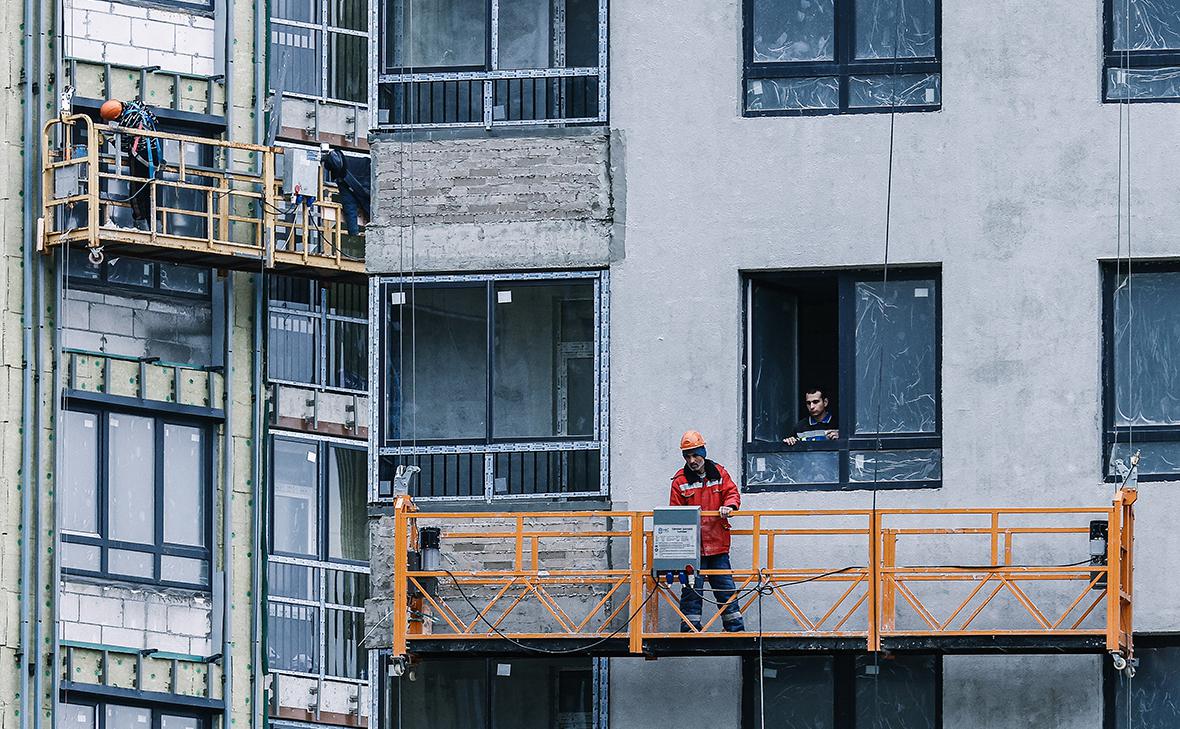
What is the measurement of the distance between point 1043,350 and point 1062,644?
312 centimetres

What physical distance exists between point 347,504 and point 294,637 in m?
2.27

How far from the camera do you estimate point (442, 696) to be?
44.2 m

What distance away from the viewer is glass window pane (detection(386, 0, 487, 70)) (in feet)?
148

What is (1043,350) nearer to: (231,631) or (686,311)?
(686,311)

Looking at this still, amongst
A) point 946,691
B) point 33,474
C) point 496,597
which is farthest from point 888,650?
point 33,474

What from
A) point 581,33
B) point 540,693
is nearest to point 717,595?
point 540,693

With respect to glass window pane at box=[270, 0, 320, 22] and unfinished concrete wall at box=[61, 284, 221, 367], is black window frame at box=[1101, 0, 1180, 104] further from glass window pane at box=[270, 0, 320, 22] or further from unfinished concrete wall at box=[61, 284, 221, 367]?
glass window pane at box=[270, 0, 320, 22]

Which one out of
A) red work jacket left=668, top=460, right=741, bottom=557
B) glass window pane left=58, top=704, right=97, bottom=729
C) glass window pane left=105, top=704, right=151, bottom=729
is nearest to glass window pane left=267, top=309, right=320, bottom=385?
glass window pane left=105, top=704, right=151, bottom=729

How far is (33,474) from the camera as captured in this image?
55.0 meters

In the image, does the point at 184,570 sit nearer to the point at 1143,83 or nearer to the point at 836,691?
the point at 836,691

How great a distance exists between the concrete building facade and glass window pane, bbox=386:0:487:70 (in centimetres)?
48

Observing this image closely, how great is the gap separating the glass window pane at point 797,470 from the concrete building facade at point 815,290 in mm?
29

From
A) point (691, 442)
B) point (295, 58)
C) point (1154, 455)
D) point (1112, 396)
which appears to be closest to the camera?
point (691, 442)

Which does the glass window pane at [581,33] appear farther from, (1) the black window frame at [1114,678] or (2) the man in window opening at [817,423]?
(1) the black window frame at [1114,678]
